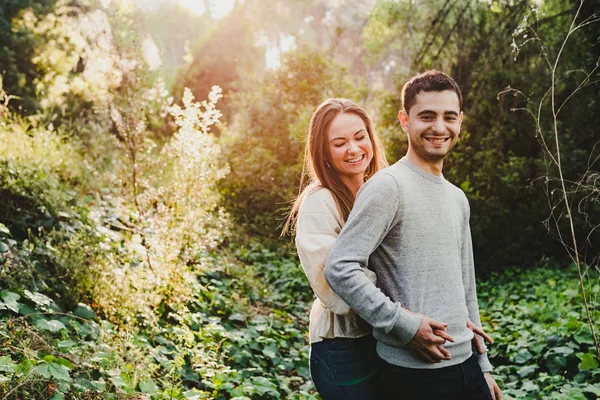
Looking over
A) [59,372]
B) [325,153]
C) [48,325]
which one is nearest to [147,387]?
[59,372]

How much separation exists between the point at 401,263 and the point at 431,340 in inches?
11.3

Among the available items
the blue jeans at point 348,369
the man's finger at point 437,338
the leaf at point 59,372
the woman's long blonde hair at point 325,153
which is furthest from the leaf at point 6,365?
the man's finger at point 437,338

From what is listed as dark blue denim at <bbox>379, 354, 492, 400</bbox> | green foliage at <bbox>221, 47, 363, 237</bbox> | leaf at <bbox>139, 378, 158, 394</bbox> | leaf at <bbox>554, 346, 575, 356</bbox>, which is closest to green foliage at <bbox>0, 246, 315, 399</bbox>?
leaf at <bbox>139, 378, 158, 394</bbox>

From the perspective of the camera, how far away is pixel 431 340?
5.77 feet

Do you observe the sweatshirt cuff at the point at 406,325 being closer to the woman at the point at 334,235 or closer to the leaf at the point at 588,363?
the woman at the point at 334,235

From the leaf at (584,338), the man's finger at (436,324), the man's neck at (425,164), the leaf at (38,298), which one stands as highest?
the man's neck at (425,164)

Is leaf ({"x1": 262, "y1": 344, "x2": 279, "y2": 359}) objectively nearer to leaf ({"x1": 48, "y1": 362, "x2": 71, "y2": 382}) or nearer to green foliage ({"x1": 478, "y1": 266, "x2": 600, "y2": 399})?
green foliage ({"x1": 478, "y1": 266, "x2": 600, "y2": 399})

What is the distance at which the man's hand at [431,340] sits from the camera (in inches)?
69.1

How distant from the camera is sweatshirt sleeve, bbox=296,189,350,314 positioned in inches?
79.7

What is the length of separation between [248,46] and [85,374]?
1483cm

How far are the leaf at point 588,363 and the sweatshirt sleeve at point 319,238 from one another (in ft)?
9.11

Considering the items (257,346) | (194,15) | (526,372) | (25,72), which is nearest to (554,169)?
(526,372)

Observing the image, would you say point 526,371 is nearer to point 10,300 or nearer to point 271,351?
point 271,351

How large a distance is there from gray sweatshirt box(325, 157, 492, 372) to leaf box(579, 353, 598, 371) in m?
2.47
